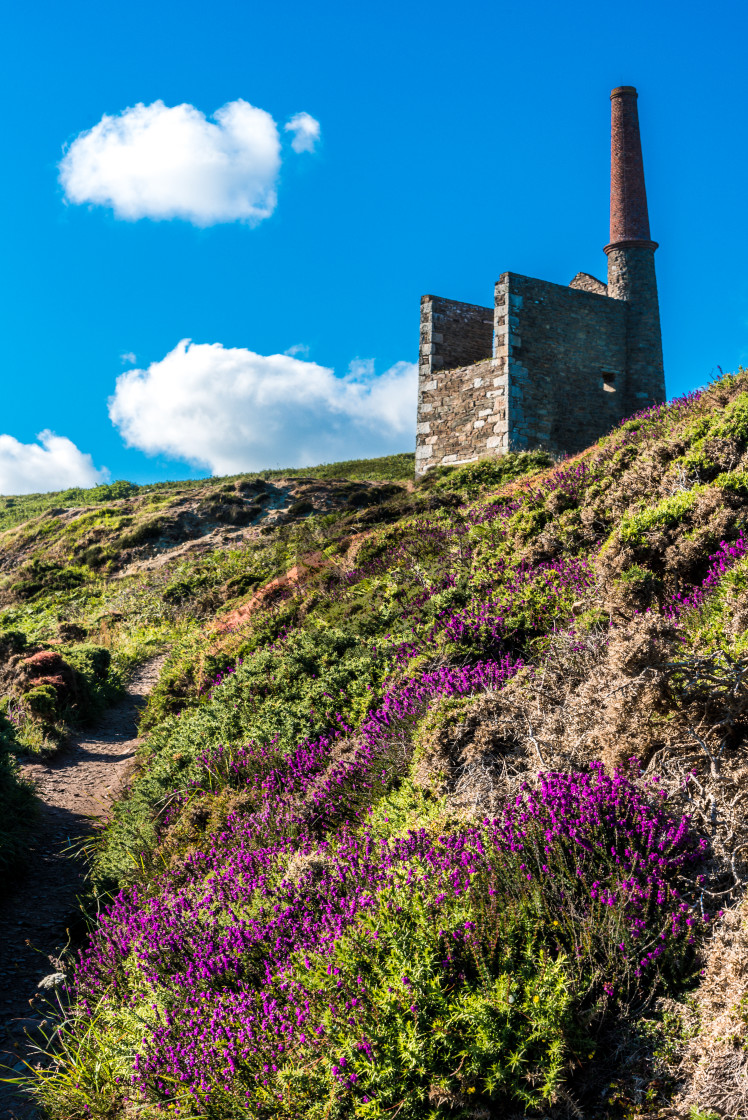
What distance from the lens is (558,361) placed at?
61.3 ft

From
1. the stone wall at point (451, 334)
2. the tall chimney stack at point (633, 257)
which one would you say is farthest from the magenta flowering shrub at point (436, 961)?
the tall chimney stack at point (633, 257)

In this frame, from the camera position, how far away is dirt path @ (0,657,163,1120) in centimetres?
491

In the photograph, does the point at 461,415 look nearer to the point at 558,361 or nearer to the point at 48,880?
the point at 558,361

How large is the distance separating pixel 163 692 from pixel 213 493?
54.4 ft

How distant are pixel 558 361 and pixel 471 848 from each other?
16.9 m

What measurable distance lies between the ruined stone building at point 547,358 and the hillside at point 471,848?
8810 millimetres

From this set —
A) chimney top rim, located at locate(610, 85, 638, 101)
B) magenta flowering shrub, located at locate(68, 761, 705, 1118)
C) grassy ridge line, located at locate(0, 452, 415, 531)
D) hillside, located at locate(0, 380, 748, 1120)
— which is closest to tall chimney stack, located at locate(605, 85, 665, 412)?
chimney top rim, located at locate(610, 85, 638, 101)

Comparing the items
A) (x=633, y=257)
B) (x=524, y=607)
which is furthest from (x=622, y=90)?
(x=524, y=607)

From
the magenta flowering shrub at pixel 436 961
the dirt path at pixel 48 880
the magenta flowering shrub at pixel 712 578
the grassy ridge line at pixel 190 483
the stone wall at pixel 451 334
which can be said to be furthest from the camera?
the grassy ridge line at pixel 190 483

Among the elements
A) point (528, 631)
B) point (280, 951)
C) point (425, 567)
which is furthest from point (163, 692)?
point (280, 951)

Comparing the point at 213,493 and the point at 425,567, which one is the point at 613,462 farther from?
the point at 213,493

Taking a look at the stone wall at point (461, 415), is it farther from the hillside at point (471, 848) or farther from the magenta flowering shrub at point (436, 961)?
the magenta flowering shrub at point (436, 961)

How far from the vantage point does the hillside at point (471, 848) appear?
2.94 meters

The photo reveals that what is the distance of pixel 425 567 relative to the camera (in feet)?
30.4
